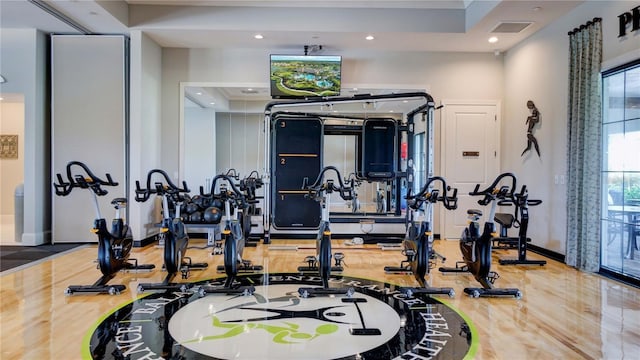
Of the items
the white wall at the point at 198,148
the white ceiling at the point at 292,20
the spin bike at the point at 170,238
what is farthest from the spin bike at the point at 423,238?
the white wall at the point at 198,148

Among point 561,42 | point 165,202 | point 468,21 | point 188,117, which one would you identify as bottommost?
point 165,202

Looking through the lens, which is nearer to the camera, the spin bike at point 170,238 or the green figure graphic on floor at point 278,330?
the green figure graphic on floor at point 278,330

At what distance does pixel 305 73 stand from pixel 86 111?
3795 millimetres

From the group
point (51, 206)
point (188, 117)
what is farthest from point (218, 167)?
point (51, 206)

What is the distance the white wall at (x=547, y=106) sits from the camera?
203 inches

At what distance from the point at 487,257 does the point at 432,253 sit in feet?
3.92

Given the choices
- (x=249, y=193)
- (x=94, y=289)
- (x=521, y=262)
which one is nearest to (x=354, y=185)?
(x=249, y=193)

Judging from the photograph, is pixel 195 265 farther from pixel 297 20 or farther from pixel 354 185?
pixel 297 20

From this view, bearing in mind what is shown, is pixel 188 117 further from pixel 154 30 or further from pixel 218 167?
pixel 154 30

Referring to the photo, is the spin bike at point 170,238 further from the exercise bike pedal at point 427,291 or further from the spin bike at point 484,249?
the spin bike at point 484,249

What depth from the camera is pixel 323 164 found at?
7.14m

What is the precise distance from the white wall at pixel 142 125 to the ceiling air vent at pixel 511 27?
5772 mm

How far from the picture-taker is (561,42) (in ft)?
18.5

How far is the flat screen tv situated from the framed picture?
24.2ft
